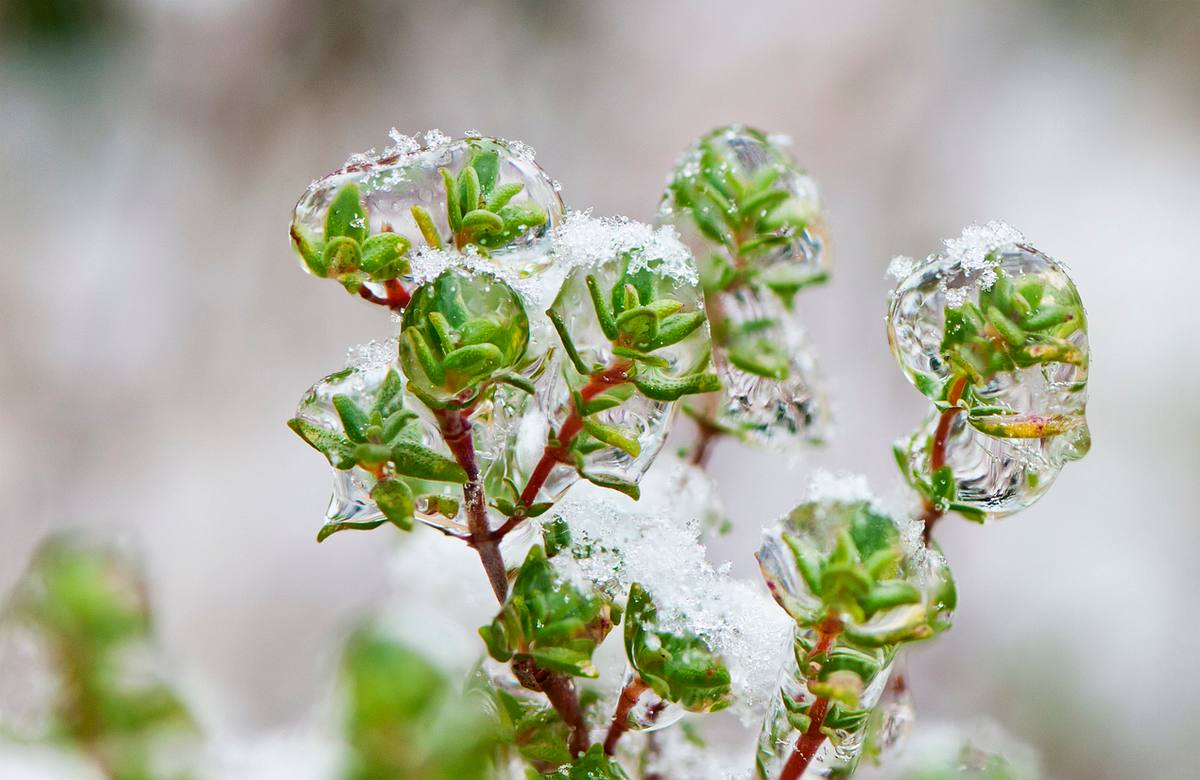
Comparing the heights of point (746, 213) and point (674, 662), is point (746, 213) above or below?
above

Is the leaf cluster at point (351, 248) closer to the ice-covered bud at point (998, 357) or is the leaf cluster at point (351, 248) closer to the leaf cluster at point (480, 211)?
the leaf cluster at point (480, 211)

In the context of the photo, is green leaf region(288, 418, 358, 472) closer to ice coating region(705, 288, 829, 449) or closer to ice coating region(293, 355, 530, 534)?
ice coating region(293, 355, 530, 534)

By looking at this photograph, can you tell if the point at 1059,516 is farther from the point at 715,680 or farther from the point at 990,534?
the point at 715,680

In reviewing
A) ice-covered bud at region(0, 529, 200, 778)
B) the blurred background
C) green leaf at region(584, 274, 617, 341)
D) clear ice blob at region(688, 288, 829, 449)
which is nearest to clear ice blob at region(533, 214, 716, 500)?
green leaf at region(584, 274, 617, 341)

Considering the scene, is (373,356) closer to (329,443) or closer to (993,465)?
(329,443)

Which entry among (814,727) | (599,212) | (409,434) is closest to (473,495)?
(409,434)
